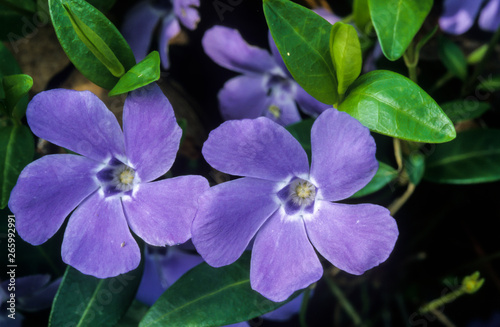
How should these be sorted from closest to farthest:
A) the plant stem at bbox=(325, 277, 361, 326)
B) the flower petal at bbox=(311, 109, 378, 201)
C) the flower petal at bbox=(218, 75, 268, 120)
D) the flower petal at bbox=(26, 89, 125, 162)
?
the flower petal at bbox=(311, 109, 378, 201) < the flower petal at bbox=(26, 89, 125, 162) < the flower petal at bbox=(218, 75, 268, 120) < the plant stem at bbox=(325, 277, 361, 326)

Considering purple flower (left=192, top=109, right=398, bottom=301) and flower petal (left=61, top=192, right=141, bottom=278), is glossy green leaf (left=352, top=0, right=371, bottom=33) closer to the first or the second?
purple flower (left=192, top=109, right=398, bottom=301)

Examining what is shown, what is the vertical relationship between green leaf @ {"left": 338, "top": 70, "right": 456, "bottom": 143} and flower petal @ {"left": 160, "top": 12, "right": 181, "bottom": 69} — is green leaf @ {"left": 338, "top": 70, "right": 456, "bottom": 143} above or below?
above

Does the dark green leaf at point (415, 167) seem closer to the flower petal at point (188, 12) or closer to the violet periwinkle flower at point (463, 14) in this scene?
the violet periwinkle flower at point (463, 14)

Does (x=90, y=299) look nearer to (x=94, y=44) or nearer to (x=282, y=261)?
(x=282, y=261)

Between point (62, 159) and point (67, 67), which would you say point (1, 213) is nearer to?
point (62, 159)

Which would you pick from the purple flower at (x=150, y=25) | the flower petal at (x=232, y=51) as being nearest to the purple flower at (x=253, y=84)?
the flower petal at (x=232, y=51)

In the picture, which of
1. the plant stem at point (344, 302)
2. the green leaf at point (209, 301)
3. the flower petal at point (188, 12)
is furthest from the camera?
the plant stem at point (344, 302)

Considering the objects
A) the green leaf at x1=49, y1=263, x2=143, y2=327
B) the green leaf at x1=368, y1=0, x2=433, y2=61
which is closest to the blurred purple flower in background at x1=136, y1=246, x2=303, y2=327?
the green leaf at x1=49, y1=263, x2=143, y2=327
